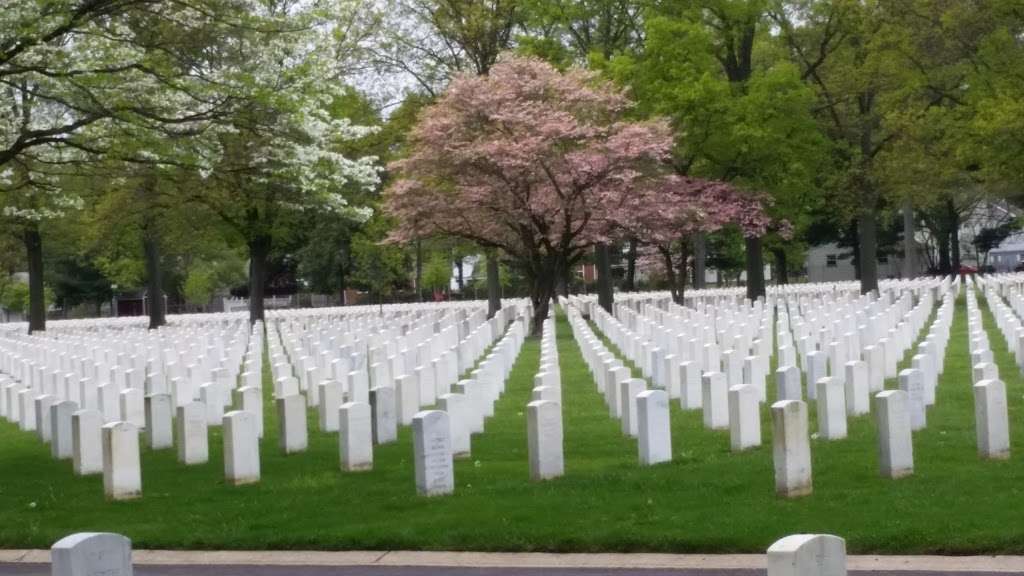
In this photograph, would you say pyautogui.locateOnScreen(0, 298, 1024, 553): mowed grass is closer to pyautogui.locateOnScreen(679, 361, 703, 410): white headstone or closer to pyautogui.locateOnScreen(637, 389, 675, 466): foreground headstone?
pyautogui.locateOnScreen(637, 389, 675, 466): foreground headstone

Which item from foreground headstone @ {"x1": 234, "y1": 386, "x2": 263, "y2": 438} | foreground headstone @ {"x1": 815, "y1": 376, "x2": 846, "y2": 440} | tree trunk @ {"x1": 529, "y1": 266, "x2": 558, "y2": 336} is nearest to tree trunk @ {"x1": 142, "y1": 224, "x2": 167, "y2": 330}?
tree trunk @ {"x1": 529, "y1": 266, "x2": 558, "y2": 336}

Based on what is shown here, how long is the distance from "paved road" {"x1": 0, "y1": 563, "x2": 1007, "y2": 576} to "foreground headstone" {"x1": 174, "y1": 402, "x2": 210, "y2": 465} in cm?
363

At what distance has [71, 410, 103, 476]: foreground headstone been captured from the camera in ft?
40.9

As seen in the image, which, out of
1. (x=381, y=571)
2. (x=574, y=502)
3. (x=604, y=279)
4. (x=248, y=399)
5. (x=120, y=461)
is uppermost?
(x=604, y=279)

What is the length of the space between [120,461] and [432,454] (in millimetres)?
2640

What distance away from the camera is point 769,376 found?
60.6 ft

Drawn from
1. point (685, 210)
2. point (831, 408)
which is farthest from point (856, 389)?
point (685, 210)

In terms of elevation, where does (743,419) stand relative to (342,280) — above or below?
below

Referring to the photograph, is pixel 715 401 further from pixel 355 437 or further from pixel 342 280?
pixel 342 280

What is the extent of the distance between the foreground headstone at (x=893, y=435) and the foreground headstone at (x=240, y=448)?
5.12m

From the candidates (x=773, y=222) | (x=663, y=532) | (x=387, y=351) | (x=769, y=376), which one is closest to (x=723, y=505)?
(x=663, y=532)

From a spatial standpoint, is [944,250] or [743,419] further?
[944,250]

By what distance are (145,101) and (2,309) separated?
65102 mm

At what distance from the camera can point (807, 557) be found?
174 inches
